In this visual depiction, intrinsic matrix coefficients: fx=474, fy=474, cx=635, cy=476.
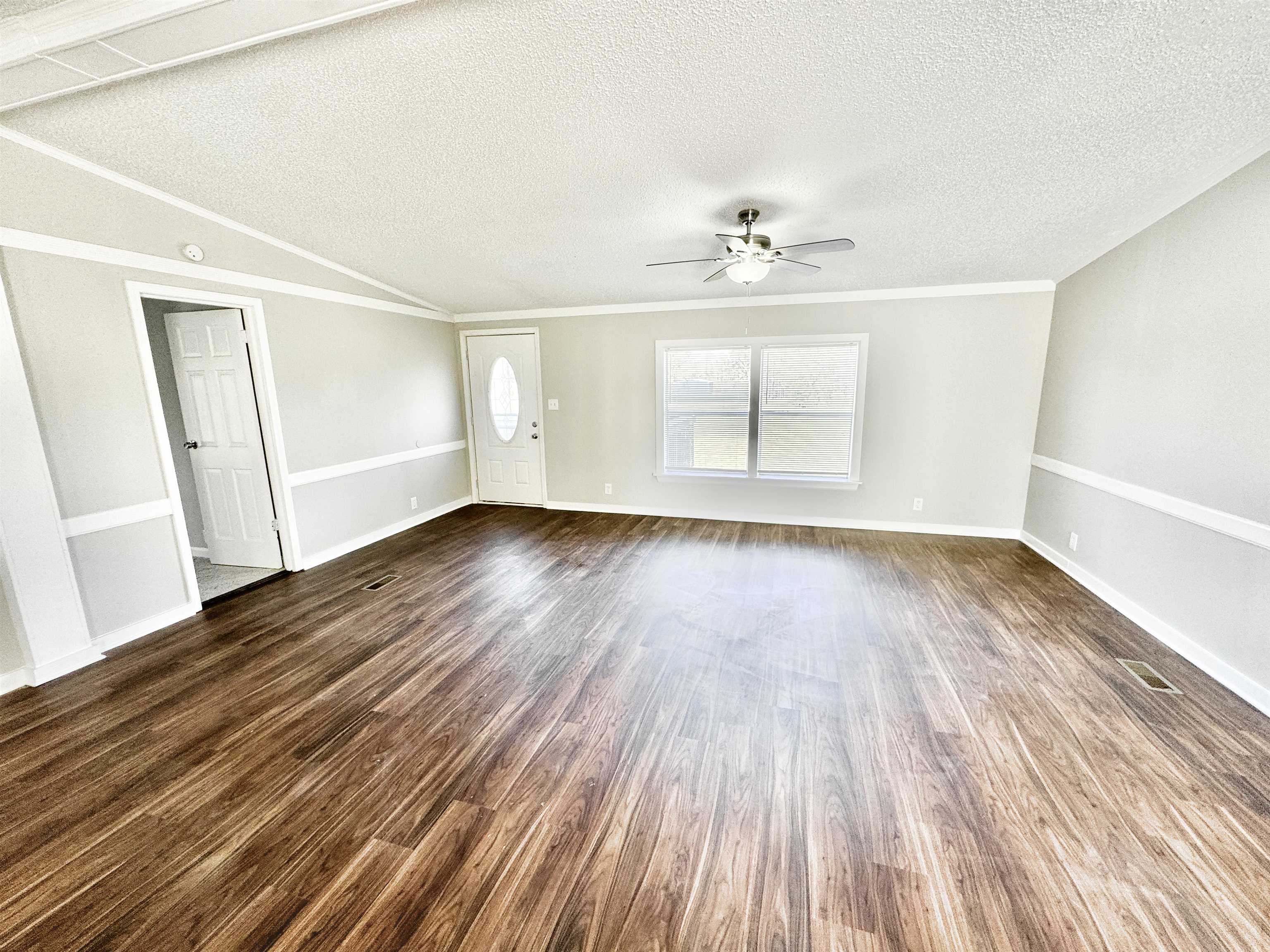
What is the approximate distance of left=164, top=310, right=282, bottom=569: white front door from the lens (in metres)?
3.65

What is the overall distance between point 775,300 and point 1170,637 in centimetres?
378

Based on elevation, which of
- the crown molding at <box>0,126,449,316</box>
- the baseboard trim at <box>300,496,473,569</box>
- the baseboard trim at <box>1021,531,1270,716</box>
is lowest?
the baseboard trim at <box>1021,531,1270,716</box>

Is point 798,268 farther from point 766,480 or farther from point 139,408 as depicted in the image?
point 139,408

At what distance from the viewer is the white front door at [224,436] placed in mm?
3648

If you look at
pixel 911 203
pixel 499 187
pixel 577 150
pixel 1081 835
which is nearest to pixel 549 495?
pixel 499 187

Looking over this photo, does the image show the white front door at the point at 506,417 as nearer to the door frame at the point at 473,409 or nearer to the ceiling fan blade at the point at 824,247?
the door frame at the point at 473,409

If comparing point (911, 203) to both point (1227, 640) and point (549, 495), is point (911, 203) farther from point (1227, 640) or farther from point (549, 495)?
point (549, 495)

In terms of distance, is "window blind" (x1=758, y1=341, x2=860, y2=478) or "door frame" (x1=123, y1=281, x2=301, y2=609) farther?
"window blind" (x1=758, y1=341, x2=860, y2=478)

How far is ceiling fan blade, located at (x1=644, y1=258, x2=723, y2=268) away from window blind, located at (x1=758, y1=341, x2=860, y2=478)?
1423 millimetres

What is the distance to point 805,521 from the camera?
514cm

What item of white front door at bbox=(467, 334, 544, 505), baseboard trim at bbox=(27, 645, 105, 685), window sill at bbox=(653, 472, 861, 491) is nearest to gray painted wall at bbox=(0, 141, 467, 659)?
baseboard trim at bbox=(27, 645, 105, 685)

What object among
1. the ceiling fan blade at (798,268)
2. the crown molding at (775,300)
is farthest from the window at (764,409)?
the ceiling fan blade at (798,268)

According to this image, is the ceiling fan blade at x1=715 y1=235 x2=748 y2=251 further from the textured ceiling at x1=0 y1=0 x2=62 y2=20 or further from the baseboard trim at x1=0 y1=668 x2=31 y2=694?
the baseboard trim at x1=0 y1=668 x2=31 y2=694

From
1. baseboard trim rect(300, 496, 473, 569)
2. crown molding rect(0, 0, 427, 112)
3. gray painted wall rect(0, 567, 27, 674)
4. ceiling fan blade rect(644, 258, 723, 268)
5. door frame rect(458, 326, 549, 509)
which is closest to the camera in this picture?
crown molding rect(0, 0, 427, 112)
